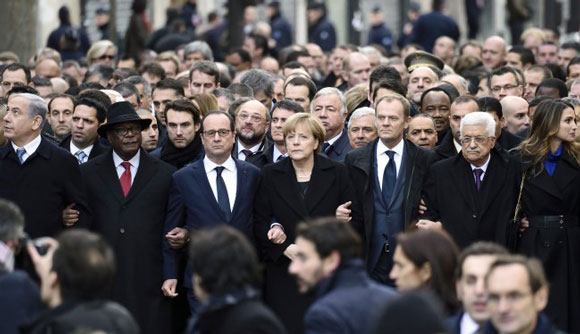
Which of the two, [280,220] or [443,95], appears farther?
[443,95]

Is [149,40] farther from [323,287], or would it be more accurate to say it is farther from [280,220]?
[323,287]

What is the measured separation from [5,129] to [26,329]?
535 cm

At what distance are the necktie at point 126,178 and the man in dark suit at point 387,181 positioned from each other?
1.86 m

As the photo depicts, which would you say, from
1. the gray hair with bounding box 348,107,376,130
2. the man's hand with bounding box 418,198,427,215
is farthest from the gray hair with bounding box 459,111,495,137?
the gray hair with bounding box 348,107,376,130

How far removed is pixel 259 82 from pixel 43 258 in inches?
337

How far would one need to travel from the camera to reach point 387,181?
530 inches

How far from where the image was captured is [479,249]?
358 inches

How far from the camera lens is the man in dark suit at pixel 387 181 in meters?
13.2

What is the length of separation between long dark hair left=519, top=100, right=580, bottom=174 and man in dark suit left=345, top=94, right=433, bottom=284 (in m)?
0.91

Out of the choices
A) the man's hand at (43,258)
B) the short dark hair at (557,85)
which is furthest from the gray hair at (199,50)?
the man's hand at (43,258)

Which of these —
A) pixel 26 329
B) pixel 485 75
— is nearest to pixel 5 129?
pixel 26 329

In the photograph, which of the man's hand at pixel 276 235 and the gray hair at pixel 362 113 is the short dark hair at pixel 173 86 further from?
the man's hand at pixel 276 235

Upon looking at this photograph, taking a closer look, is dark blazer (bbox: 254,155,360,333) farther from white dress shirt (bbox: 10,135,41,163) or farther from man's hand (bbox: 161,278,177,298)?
→ white dress shirt (bbox: 10,135,41,163)

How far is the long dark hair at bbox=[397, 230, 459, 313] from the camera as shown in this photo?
29.0ft
